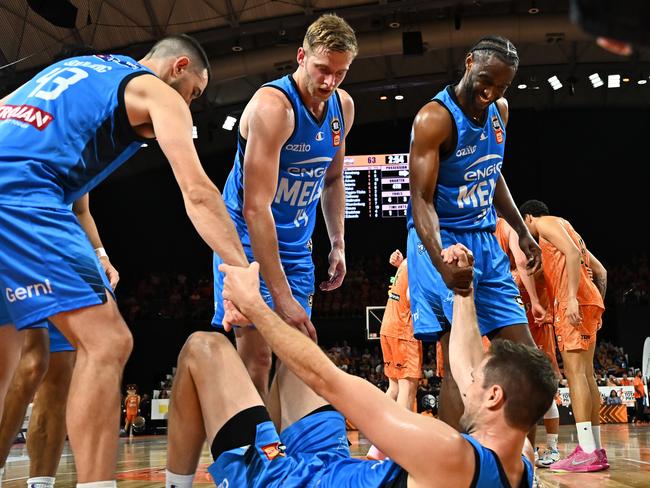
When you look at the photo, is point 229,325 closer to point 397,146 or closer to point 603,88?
point 397,146

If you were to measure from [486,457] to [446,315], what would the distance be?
→ 1.62 meters

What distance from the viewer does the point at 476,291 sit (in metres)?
3.71

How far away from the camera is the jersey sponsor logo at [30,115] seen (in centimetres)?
243

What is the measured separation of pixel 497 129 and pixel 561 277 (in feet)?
7.56

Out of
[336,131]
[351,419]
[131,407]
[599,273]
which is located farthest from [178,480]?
[131,407]

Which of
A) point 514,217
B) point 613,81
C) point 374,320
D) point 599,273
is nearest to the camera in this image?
point 514,217

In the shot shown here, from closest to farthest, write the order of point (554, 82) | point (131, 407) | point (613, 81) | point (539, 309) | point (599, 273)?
point (539, 309)
point (599, 273)
point (131, 407)
point (554, 82)
point (613, 81)

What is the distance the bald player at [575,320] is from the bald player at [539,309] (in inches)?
5.1

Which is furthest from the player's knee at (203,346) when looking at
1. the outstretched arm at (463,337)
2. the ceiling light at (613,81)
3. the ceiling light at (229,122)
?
the ceiling light at (613,81)

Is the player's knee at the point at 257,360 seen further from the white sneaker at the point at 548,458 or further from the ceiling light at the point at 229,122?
the ceiling light at the point at 229,122

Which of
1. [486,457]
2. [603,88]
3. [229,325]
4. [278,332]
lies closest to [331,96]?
[229,325]

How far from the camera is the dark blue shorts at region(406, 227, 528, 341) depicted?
12.0 ft

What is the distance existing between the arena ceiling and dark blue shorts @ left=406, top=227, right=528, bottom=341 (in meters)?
10.3

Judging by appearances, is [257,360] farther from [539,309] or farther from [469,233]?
[539,309]
